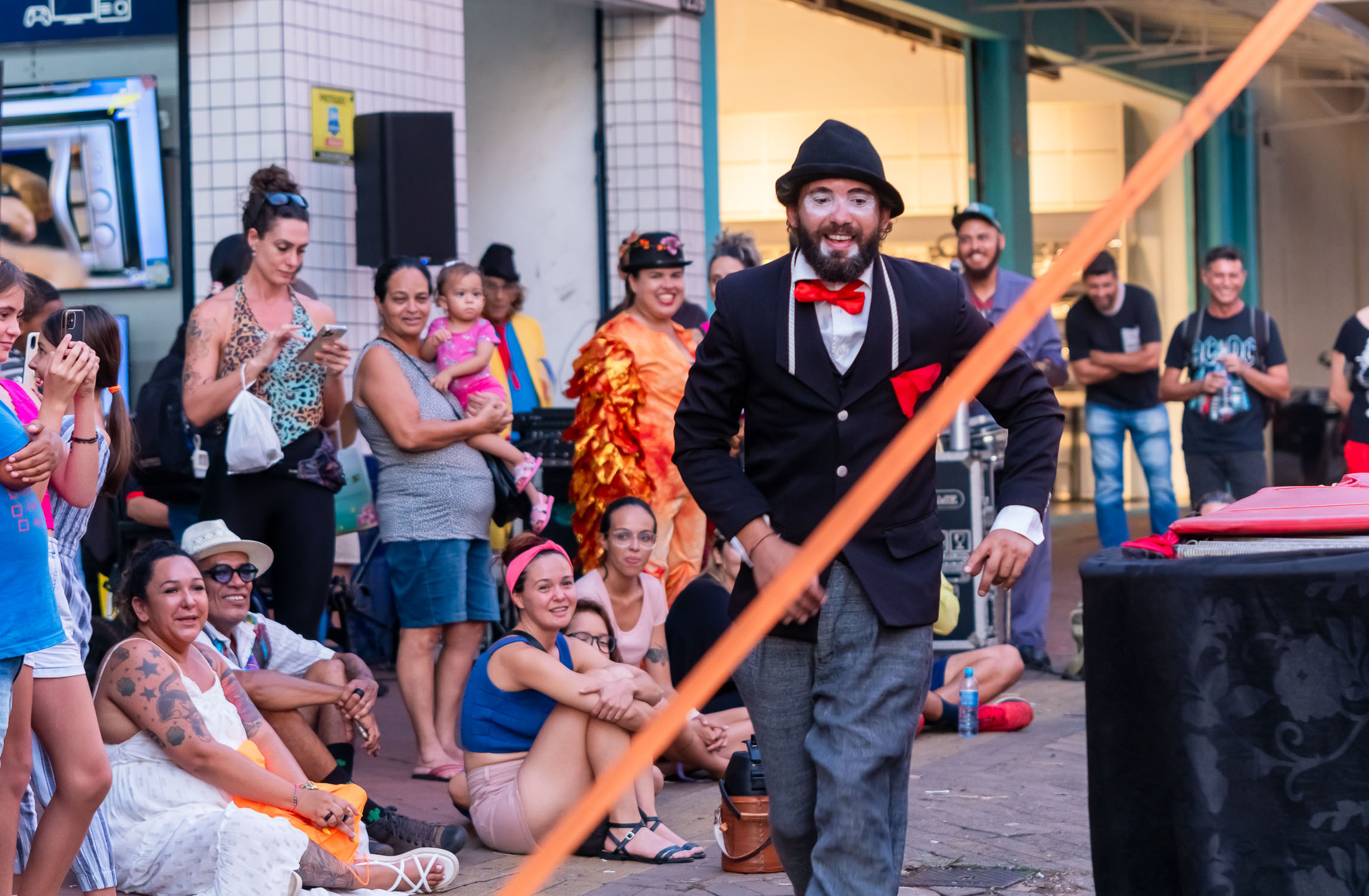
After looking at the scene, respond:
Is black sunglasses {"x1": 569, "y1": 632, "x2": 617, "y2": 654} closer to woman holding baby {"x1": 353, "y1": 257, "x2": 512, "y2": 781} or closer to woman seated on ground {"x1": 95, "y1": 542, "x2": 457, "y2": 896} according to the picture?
woman holding baby {"x1": 353, "y1": 257, "x2": 512, "y2": 781}

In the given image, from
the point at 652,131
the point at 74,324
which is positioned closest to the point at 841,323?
the point at 74,324

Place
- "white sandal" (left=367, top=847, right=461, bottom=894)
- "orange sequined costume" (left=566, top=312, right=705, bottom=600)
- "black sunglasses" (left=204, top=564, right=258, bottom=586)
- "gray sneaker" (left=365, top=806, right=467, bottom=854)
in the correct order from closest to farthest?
"white sandal" (left=367, top=847, right=461, bottom=894), "gray sneaker" (left=365, top=806, right=467, bottom=854), "black sunglasses" (left=204, top=564, right=258, bottom=586), "orange sequined costume" (left=566, top=312, right=705, bottom=600)

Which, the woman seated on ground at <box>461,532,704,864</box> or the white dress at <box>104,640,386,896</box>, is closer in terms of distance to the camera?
the white dress at <box>104,640,386,896</box>

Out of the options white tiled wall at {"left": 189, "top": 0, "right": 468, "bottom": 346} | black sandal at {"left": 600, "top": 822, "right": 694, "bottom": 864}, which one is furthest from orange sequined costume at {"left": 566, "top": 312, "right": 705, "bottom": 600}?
white tiled wall at {"left": 189, "top": 0, "right": 468, "bottom": 346}

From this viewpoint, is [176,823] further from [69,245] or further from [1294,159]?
[1294,159]

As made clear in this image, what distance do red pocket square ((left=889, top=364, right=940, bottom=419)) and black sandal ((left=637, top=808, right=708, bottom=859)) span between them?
2159 millimetres

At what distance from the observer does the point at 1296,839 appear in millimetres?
3127

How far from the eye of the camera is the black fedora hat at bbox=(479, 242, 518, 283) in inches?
361

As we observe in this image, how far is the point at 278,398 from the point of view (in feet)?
20.3

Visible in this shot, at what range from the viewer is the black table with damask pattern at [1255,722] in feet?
10.2

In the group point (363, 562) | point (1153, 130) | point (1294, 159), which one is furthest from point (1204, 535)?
point (1294, 159)

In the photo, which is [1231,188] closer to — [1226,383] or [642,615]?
[1226,383]

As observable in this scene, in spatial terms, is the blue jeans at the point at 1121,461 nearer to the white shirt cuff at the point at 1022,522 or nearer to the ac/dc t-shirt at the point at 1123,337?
the ac/dc t-shirt at the point at 1123,337

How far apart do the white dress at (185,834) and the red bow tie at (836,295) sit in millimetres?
2130
